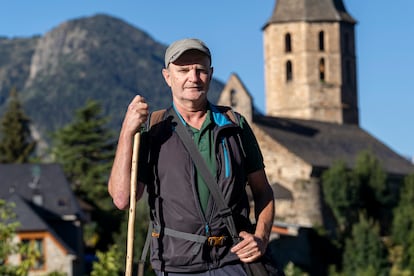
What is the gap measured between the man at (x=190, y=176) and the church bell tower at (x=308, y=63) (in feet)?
228

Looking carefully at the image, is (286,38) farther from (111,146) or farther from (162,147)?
(162,147)

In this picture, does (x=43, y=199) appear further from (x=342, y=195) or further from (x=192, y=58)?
(x=192, y=58)

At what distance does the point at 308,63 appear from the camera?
76.2 metres

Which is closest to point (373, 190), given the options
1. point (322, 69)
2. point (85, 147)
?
point (322, 69)

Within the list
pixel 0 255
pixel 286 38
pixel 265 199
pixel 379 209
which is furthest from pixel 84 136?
pixel 265 199

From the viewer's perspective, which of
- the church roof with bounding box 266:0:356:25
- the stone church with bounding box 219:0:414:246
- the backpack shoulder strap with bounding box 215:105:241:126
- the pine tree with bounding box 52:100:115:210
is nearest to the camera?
the backpack shoulder strap with bounding box 215:105:241:126

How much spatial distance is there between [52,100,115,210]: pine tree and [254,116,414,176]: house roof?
10.7m

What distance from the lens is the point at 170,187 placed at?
6000 millimetres

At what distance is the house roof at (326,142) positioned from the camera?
6212 cm

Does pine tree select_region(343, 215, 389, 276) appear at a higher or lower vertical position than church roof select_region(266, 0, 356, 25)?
lower

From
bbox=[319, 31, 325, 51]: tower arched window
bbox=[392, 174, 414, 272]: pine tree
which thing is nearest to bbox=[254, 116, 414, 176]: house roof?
bbox=[392, 174, 414, 272]: pine tree

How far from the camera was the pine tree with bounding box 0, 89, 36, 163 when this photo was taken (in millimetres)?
77875

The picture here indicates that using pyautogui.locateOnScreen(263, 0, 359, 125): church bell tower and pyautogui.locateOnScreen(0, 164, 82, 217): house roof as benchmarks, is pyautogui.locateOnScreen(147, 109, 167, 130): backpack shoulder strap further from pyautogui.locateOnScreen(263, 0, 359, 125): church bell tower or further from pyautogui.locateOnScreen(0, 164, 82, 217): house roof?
pyautogui.locateOnScreen(263, 0, 359, 125): church bell tower

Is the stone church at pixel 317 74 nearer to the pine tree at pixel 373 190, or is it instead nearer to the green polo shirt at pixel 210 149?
the pine tree at pixel 373 190
